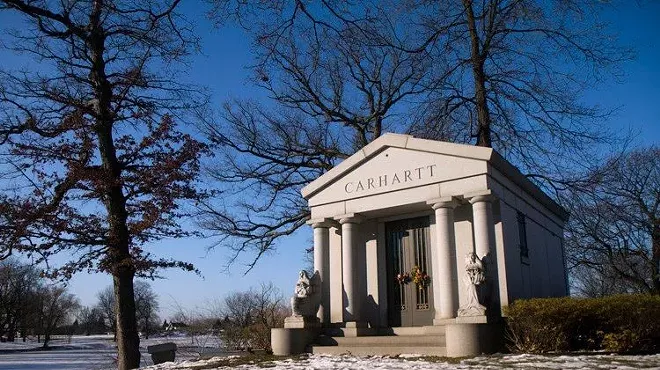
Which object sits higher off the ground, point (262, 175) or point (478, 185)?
point (262, 175)

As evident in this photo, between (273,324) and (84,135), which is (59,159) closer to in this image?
(84,135)

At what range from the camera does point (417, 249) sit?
1361cm

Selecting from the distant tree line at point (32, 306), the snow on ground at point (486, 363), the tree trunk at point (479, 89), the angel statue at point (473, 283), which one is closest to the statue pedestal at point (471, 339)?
the angel statue at point (473, 283)

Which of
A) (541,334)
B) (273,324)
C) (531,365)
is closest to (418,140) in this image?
(541,334)

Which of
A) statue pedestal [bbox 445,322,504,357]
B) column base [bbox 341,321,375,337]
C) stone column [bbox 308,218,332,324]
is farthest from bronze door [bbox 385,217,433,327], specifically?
statue pedestal [bbox 445,322,504,357]

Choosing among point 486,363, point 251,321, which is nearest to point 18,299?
point 251,321

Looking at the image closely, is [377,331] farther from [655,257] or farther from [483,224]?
[655,257]

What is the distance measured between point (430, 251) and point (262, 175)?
36.8 ft

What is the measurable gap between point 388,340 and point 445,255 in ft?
7.11

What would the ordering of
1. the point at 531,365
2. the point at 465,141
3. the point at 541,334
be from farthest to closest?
the point at 465,141 < the point at 541,334 < the point at 531,365

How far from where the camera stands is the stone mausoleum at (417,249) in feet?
38.7

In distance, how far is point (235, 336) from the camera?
655 inches

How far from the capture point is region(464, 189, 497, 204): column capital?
11.8 metres

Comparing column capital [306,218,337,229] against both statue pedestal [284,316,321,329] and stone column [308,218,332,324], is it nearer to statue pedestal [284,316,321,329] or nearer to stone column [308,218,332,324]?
stone column [308,218,332,324]
